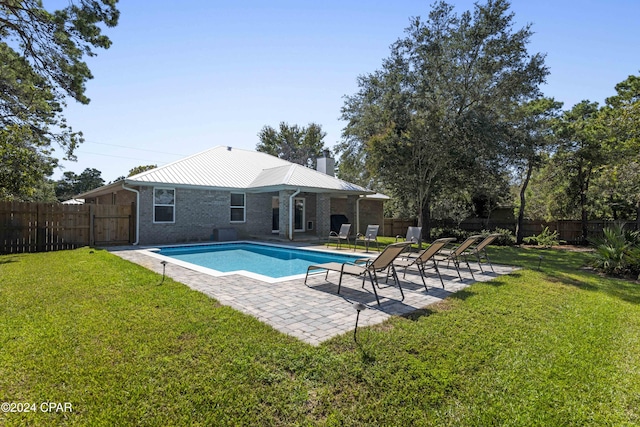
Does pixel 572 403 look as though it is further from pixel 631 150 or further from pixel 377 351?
pixel 631 150

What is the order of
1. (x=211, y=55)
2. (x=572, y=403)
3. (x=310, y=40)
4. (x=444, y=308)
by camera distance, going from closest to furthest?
(x=572, y=403)
(x=444, y=308)
(x=310, y=40)
(x=211, y=55)

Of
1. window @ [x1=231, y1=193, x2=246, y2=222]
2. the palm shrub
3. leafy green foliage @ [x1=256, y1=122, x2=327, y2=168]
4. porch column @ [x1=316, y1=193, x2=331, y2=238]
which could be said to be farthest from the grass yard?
leafy green foliage @ [x1=256, y1=122, x2=327, y2=168]

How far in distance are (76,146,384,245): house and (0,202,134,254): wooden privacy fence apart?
2.36 feet

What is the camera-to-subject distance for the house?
14.7 m

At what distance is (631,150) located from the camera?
1377 centimetres

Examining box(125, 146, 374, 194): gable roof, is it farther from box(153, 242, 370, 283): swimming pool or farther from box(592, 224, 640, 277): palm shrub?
box(592, 224, 640, 277): palm shrub

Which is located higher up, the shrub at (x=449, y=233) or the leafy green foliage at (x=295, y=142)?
the leafy green foliage at (x=295, y=142)

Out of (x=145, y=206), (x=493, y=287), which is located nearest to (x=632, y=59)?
(x=493, y=287)

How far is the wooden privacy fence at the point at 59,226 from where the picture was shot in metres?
11.8

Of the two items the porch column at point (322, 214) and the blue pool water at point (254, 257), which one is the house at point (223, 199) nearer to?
the porch column at point (322, 214)

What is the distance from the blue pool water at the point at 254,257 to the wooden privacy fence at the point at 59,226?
260 cm

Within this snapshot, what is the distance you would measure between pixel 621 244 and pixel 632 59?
36.2 ft

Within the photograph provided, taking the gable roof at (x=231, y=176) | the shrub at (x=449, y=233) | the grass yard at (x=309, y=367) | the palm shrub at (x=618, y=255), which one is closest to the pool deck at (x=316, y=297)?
the grass yard at (x=309, y=367)

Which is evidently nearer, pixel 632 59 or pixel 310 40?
pixel 310 40
